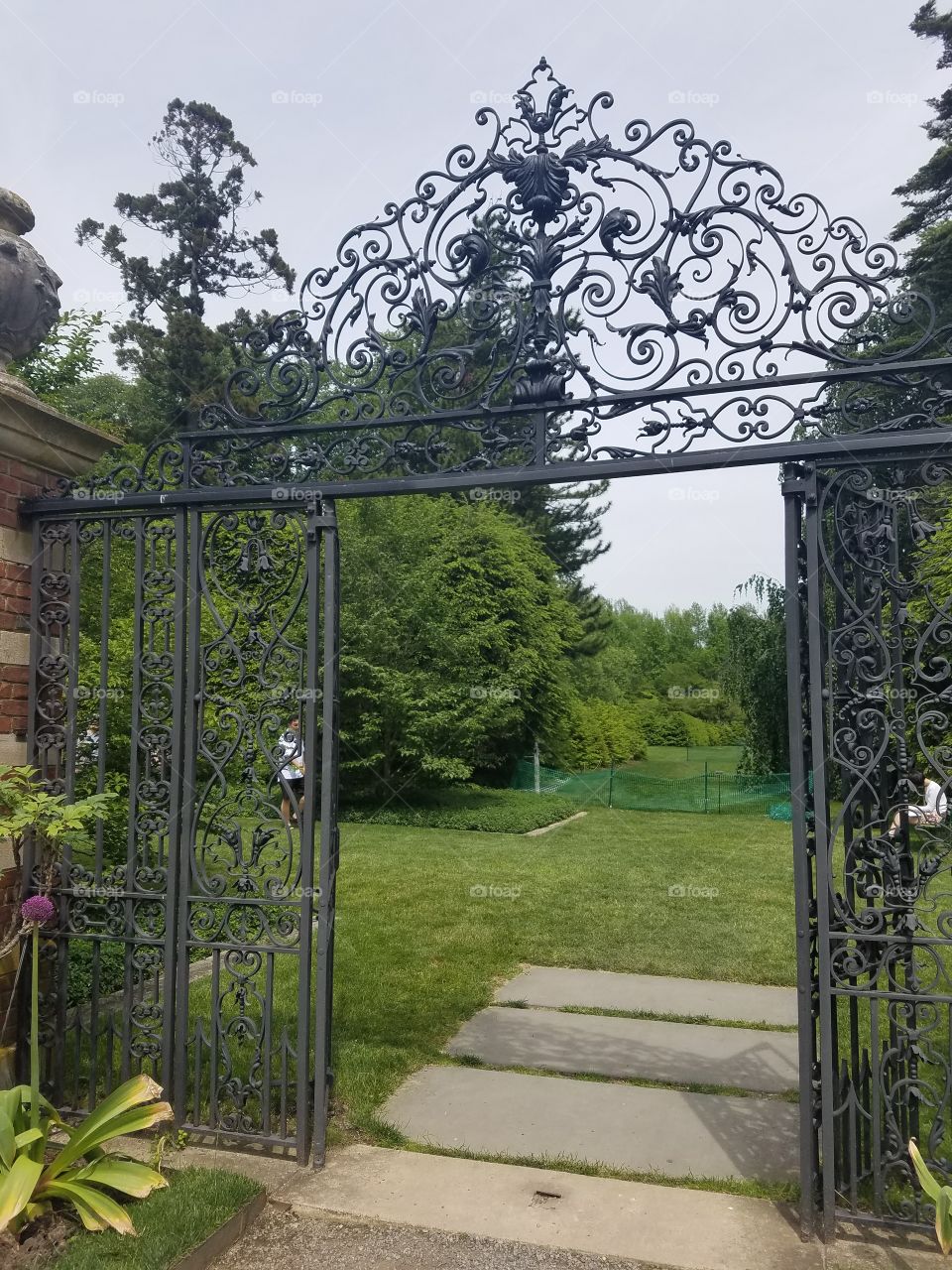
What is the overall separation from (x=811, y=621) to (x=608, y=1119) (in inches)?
110

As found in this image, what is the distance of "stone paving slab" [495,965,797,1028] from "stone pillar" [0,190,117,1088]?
3.72m

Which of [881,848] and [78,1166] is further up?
[881,848]

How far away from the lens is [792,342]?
157 inches

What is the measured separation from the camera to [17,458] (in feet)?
15.2

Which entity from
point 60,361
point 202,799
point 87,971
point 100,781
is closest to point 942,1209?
point 202,799

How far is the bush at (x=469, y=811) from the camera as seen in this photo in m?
17.3

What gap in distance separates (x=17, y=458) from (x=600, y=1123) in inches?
173

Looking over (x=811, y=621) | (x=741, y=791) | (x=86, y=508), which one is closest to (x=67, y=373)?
(x=86, y=508)

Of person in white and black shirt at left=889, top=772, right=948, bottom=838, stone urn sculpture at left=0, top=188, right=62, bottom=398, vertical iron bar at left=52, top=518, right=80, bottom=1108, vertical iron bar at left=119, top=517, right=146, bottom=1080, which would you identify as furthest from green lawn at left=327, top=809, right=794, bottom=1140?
stone urn sculpture at left=0, top=188, right=62, bottom=398

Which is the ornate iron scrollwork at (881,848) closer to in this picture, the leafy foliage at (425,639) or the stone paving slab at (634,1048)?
the stone paving slab at (634,1048)

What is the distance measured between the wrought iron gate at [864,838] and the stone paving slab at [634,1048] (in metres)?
1.46

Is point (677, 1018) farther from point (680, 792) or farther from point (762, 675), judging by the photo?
point (762, 675)

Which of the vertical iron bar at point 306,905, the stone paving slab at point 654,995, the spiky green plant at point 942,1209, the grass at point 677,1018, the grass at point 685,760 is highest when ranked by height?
the vertical iron bar at point 306,905

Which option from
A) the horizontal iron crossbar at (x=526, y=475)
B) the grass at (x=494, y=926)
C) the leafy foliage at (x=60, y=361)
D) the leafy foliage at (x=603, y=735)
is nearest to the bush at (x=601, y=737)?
the leafy foliage at (x=603, y=735)
